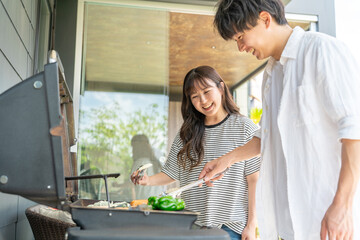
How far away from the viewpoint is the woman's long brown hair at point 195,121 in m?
2.00

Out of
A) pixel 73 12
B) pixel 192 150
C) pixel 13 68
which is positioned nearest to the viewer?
pixel 13 68

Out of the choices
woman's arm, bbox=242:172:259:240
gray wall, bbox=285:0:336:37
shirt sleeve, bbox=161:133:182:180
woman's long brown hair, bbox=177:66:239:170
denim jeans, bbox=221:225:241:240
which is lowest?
denim jeans, bbox=221:225:241:240

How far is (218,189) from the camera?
6.12ft

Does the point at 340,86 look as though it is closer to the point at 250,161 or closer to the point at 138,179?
the point at 250,161

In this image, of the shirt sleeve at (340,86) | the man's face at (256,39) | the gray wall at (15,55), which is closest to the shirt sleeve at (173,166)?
the gray wall at (15,55)

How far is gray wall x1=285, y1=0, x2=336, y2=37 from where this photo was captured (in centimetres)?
369

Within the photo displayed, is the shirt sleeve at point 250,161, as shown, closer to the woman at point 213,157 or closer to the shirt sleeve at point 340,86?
the woman at point 213,157

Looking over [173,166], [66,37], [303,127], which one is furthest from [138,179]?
[66,37]

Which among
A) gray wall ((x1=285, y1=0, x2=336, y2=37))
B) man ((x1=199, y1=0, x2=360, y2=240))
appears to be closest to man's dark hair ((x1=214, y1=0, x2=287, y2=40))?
man ((x1=199, y1=0, x2=360, y2=240))

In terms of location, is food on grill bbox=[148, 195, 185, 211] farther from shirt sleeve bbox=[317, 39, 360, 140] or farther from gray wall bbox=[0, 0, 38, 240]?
gray wall bbox=[0, 0, 38, 240]

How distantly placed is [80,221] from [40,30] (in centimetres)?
198

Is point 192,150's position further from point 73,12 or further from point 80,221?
point 73,12

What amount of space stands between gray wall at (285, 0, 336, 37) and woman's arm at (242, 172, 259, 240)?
233cm

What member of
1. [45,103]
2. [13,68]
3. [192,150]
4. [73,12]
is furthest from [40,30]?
[45,103]
